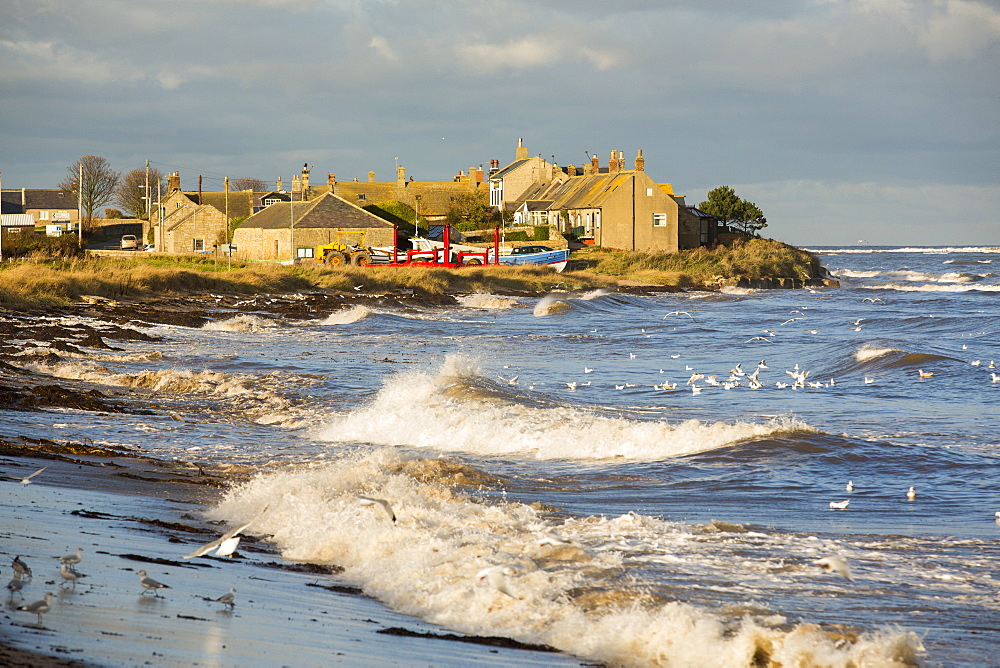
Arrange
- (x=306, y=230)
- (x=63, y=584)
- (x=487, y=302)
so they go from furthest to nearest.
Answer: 1. (x=306, y=230)
2. (x=487, y=302)
3. (x=63, y=584)

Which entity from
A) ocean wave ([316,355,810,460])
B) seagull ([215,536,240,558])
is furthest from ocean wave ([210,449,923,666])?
ocean wave ([316,355,810,460])

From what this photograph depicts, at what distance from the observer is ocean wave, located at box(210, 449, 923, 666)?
612 centimetres

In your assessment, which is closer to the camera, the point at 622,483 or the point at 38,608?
A: the point at 38,608

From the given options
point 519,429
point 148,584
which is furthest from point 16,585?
point 519,429

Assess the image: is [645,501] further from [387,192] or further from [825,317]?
[387,192]

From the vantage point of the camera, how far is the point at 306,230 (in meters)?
68.7

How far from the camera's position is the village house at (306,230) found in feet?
226

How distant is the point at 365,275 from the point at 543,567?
47.9 m

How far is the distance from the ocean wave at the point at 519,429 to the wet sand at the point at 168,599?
186 inches

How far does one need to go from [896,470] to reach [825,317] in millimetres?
33111

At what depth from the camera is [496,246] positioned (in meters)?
65.8

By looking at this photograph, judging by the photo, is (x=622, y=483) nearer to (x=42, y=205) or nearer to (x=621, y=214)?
(x=621, y=214)

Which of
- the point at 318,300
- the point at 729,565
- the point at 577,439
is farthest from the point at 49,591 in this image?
the point at 318,300

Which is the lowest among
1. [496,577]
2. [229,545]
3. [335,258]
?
[496,577]
